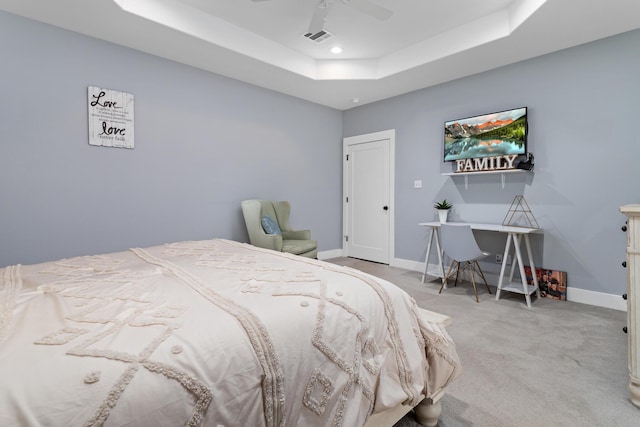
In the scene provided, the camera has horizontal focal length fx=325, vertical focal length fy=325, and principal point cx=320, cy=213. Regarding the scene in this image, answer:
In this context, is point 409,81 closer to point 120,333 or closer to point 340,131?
point 340,131

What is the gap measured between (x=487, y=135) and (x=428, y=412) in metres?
3.31

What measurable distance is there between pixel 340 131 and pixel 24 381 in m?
5.30

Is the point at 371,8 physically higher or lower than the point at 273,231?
higher

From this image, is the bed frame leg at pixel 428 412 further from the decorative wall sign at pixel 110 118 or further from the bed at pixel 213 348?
the decorative wall sign at pixel 110 118

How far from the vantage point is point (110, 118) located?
323cm

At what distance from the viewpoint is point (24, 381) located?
27.2 inches

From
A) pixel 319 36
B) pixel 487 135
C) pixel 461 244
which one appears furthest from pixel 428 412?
pixel 319 36

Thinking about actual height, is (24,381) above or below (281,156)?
below

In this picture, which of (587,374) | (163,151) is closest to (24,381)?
(587,374)

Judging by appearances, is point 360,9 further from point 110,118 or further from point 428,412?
point 428,412

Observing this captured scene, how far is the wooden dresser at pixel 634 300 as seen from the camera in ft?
5.42

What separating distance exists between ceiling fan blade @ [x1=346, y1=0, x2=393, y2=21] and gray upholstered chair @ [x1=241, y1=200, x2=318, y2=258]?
235cm

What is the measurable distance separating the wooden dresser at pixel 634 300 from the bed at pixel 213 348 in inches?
39.4

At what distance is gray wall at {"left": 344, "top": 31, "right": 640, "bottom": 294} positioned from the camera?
308cm
